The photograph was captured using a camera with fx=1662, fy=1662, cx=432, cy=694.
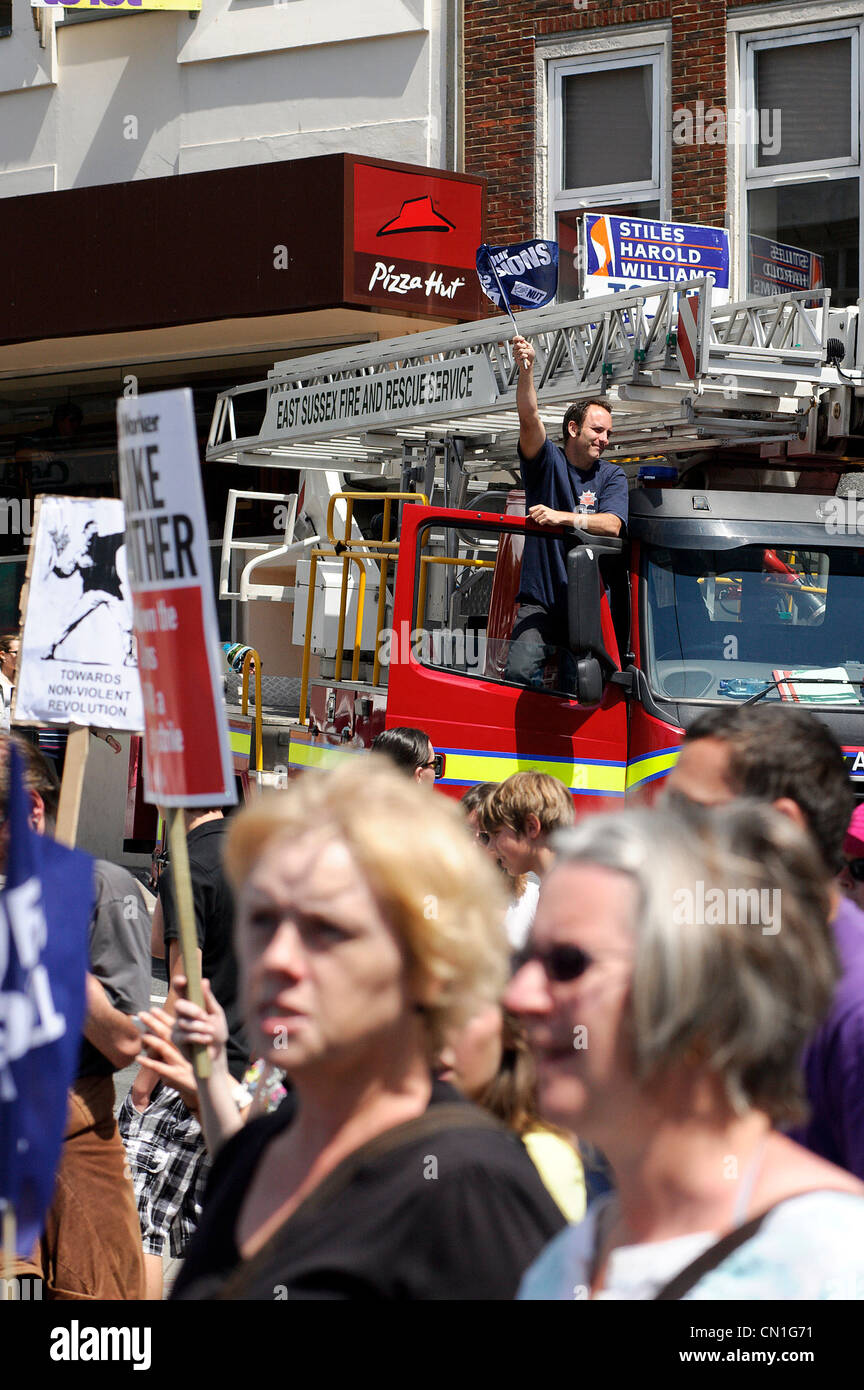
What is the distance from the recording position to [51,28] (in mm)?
15656

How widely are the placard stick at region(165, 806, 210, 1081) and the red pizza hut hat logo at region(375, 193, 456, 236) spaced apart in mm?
11383

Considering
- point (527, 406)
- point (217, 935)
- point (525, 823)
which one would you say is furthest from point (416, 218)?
point (217, 935)

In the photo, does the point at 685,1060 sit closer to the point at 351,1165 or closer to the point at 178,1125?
the point at 351,1165

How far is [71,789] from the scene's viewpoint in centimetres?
353

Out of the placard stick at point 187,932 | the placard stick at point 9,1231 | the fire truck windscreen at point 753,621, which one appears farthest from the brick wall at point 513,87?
the placard stick at point 9,1231

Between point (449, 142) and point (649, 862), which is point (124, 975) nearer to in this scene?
point (649, 862)

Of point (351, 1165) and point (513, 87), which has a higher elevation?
point (513, 87)

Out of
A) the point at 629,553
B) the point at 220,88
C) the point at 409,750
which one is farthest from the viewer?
the point at 220,88

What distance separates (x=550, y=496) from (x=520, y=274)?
1.64 metres

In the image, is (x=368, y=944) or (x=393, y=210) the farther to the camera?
(x=393, y=210)

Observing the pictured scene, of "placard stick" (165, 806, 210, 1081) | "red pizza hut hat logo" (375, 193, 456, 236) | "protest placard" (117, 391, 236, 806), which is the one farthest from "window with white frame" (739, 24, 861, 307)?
"placard stick" (165, 806, 210, 1081)

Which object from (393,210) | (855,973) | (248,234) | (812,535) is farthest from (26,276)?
(855,973)

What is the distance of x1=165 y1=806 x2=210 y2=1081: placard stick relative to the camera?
2.50 meters
